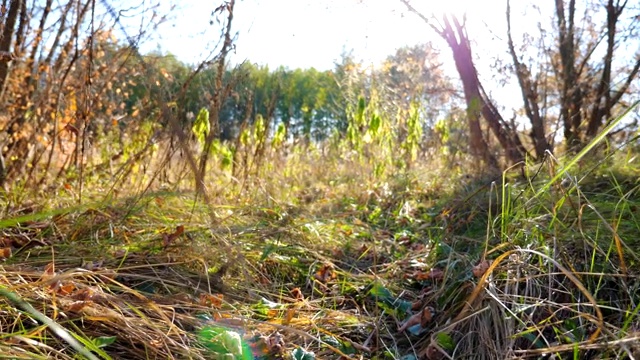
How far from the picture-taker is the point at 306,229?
2.81m

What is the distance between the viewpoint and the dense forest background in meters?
1.61

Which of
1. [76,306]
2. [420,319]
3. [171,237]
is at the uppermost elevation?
[171,237]

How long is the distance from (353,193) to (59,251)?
2.86m

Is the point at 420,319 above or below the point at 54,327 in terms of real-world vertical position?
below

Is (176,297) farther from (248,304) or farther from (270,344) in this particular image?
(270,344)

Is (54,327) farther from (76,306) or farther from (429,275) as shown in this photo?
(429,275)

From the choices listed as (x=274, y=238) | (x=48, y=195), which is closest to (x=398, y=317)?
(x=274, y=238)

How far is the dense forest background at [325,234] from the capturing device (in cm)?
161

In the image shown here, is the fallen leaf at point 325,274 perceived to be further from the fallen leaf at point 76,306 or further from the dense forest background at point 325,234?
the fallen leaf at point 76,306

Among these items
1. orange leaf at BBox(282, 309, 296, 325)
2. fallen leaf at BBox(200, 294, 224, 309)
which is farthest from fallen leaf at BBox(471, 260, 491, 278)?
fallen leaf at BBox(200, 294, 224, 309)

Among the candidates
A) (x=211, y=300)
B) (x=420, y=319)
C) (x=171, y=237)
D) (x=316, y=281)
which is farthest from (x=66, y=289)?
(x=420, y=319)

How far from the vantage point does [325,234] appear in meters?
2.93

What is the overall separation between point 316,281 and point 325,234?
0.67 metres

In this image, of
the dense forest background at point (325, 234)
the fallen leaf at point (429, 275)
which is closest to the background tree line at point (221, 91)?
the dense forest background at point (325, 234)
